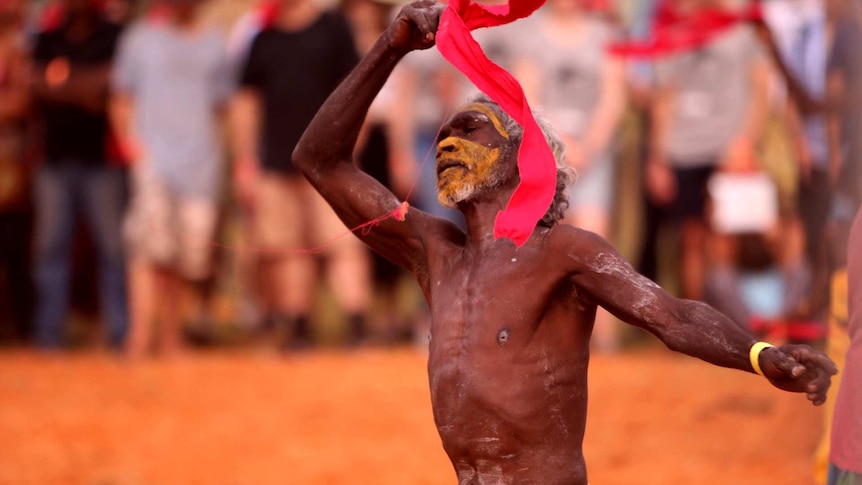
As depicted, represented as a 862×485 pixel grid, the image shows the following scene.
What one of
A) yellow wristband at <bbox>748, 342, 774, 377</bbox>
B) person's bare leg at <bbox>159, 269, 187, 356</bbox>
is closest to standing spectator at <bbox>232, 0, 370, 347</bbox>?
person's bare leg at <bbox>159, 269, 187, 356</bbox>

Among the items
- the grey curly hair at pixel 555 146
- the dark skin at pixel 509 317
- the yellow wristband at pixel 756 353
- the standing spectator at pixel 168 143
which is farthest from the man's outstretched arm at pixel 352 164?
the standing spectator at pixel 168 143

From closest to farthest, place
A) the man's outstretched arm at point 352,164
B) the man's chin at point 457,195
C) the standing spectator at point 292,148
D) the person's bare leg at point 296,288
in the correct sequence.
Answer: the man's chin at point 457,195, the man's outstretched arm at point 352,164, the standing spectator at point 292,148, the person's bare leg at point 296,288

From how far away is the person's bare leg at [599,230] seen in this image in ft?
31.3

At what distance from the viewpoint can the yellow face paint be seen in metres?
3.84

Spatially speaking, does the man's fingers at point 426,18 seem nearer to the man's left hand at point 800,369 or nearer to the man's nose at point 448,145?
the man's nose at point 448,145

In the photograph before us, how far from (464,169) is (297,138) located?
5892mm

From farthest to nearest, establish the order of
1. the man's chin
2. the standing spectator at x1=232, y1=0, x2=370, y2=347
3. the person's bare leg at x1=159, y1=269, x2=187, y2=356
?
the person's bare leg at x1=159, y1=269, x2=187, y2=356, the standing spectator at x1=232, y1=0, x2=370, y2=347, the man's chin

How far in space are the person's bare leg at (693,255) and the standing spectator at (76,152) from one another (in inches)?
172

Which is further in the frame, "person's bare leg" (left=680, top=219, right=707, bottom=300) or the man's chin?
"person's bare leg" (left=680, top=219, right=707, bottom=300)

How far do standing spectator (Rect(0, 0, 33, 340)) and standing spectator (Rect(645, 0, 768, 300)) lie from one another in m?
5.03

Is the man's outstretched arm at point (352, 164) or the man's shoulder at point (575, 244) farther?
the man's outstretched arm at point (352, 164)

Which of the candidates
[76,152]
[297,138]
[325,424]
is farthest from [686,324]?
[76,152]

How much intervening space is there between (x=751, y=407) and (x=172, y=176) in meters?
4.61

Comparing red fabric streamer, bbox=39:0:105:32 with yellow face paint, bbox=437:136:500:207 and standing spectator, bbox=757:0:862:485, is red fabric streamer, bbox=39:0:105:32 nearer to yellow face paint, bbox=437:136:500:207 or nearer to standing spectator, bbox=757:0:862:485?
standing spectator, bbox=757:0:862:485
